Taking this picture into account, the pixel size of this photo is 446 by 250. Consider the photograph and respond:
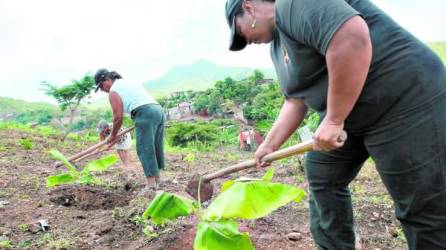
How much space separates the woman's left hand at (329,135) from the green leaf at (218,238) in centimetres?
Answer: 78

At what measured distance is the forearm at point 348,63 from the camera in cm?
160

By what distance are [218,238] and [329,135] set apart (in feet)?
2.92

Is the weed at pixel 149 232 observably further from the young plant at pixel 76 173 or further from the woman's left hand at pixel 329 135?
the woman's left hand at pixel 329 135

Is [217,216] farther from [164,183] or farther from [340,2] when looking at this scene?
[164,183]

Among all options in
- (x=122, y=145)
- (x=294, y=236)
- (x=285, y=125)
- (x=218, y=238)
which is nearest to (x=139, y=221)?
(x=294, y=236)

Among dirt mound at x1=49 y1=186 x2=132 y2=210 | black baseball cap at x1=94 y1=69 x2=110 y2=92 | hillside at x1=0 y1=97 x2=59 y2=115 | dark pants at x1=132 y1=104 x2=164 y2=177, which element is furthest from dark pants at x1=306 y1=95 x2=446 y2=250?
hillside at x1=0 y1=97 x2=59 y2=115

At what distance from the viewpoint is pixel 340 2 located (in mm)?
1628

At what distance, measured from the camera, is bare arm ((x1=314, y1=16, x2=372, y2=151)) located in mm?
1599

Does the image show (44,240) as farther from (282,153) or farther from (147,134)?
(282,153)

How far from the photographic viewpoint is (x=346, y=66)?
5.41ft

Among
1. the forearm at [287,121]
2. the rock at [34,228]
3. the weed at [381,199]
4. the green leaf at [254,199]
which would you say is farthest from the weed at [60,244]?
the weed at [381,199]

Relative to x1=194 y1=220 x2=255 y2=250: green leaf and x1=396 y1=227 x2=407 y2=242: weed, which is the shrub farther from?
x1=194 y1=220 x2=255 y2=250: green leaf

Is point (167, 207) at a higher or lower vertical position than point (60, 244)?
higher

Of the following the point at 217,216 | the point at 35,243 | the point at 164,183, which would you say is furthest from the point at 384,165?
the point at 164,183
